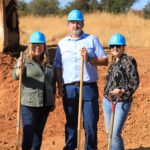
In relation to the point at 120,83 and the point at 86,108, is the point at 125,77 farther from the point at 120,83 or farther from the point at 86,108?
the point at 86,108

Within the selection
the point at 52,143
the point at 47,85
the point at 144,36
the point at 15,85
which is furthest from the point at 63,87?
the point at 144,36

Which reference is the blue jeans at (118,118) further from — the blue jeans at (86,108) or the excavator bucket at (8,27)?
the excavator bucket at (8,27)

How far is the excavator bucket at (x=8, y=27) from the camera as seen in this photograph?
10.5m

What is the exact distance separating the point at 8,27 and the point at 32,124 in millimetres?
5252

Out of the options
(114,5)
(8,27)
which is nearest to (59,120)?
(8,27)

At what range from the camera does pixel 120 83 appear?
18.9 feet

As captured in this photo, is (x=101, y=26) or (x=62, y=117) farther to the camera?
(x=101, y=26)

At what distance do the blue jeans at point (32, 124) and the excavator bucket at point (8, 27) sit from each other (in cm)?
475

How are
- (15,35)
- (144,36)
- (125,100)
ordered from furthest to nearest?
(144,36), (15,35), (125,100)

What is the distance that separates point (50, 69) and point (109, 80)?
0.69 metres

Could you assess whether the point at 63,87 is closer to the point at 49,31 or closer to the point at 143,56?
the point at 143,56

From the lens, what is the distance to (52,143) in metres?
7.93

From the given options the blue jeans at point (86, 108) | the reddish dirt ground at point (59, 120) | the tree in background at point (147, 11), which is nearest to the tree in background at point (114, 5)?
the tree in background at point (147, 11)

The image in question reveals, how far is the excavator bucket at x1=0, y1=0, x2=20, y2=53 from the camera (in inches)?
412
